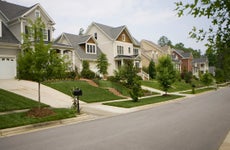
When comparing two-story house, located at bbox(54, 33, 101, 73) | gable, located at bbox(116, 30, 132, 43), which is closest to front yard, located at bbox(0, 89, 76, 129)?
two-story house, located at bbox(54, 33, 101, 73)

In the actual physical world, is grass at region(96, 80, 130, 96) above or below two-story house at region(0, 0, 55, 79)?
below

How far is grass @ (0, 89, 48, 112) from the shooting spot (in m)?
13.0

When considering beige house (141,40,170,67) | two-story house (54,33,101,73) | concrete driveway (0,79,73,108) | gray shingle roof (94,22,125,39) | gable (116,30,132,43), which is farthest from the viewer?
beige house (141,40,170,67)

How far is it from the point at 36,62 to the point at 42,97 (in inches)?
259

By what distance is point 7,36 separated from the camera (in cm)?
2467

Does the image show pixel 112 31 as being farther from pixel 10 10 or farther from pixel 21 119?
pixel 21 119

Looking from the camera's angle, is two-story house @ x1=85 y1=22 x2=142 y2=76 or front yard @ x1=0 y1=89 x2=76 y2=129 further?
two-story house @ x1=85 y1=22 x2=142 y2=76

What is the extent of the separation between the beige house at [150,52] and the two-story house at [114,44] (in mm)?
9022

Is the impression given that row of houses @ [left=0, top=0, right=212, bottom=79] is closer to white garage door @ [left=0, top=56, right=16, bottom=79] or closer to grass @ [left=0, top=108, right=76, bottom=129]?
white garage door @ [left=0, top=56, right=16, bottom=79]

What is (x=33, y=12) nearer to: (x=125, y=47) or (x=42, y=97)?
(x=42, y=97)

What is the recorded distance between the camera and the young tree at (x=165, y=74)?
26250mm

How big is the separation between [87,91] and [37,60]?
10807 mm

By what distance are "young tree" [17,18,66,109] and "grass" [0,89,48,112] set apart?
7.77 ft

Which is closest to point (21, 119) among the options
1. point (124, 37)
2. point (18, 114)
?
point (18, 114)
